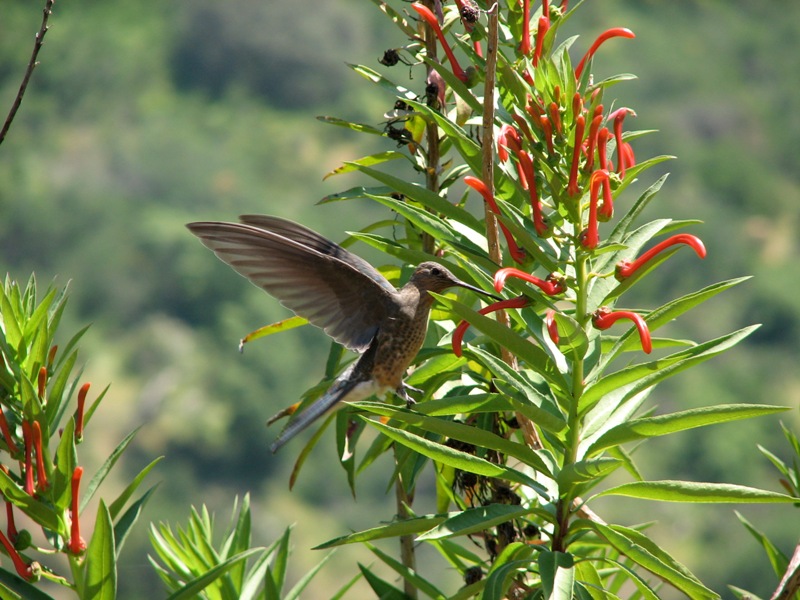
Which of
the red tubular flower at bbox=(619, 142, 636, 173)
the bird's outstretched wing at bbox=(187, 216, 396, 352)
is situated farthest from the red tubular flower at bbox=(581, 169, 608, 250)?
the bird's outstretched wing at bbox=(187, 216, 396, 352)

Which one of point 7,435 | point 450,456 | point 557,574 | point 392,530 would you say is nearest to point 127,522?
point 7,435

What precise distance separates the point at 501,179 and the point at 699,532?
46.8 metres

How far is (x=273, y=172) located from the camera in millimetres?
60562

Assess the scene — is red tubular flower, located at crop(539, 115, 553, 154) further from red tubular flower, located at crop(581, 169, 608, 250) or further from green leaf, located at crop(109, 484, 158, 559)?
green leaf, located at crop(109, 484, 158, 559)

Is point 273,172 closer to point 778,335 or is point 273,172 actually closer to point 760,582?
point 778,335

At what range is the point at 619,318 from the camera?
4.88 feet

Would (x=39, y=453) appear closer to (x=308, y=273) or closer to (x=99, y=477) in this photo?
(x=99, y=477)

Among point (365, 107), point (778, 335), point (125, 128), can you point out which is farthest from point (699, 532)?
point (125, 128)

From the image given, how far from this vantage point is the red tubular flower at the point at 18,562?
1.67 metres

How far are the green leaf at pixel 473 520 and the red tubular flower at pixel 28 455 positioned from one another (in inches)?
26.8

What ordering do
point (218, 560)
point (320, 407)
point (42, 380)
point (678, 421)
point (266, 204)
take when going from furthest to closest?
point (266, 204) → point (218, 560) → point (320, 407) → point (42, 380) → point (678, 421)

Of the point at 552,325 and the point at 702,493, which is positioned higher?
the point at 552,325

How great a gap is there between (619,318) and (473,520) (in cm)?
39

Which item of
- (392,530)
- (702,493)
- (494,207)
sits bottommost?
(392,530)
